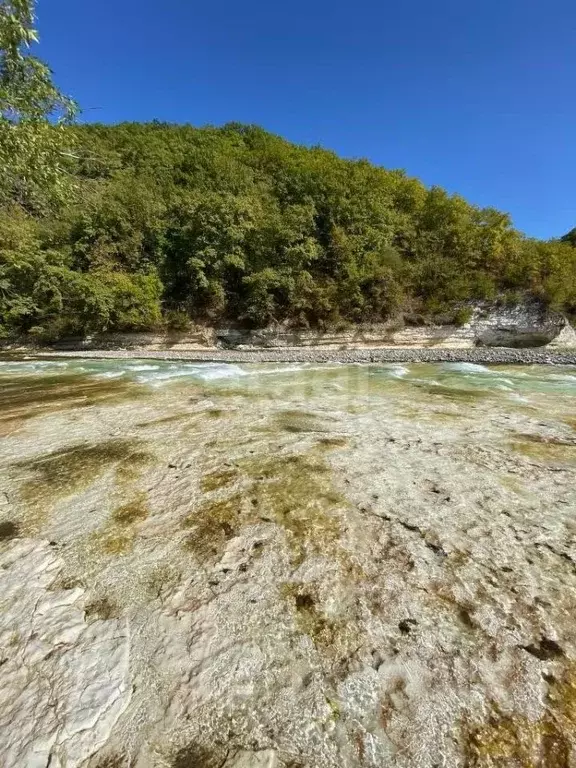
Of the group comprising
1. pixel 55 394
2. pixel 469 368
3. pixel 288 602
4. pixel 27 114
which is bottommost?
pixel 55 394

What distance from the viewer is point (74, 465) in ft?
14.1

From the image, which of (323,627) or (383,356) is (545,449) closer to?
(323,627)

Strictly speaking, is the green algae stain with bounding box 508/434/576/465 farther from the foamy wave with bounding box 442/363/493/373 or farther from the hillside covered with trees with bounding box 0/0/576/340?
the hillside covered with trees with bounding box 0/0/576/340

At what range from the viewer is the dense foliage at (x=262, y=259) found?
23.6 m

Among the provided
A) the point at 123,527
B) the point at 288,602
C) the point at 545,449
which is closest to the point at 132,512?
the point at 123,527

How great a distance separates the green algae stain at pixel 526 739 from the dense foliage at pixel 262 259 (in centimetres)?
2408

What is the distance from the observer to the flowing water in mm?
1564

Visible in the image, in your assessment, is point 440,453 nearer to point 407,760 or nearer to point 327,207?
point 407,760

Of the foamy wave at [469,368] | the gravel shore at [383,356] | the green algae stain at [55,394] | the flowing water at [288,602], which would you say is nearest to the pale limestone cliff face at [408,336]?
the gravel shore at [383,356]

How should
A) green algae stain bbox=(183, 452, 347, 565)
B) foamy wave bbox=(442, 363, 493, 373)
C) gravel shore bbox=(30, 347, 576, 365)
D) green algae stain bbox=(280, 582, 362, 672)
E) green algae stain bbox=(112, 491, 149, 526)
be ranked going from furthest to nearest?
gravel shore bbox=(30, 347, 576, 365) → foamy wave bbox=(442, 363, 493, 373) → green algae stain bbox=(112, 491, 149, 526) → green algae stain bbox=(183, 452, 347, 565) → green algae stain bbox=(280, 582, 362, 672)

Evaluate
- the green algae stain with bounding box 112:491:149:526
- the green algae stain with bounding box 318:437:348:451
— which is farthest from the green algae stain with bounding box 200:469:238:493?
the green algae stain with bounding box 318:437:348:451

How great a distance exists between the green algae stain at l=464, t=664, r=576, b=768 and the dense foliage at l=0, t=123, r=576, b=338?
2408cm

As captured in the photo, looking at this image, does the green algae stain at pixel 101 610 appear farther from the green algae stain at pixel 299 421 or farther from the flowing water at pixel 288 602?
the green algae stain at pixel 299 421

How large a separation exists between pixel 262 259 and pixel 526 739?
87.9ft
